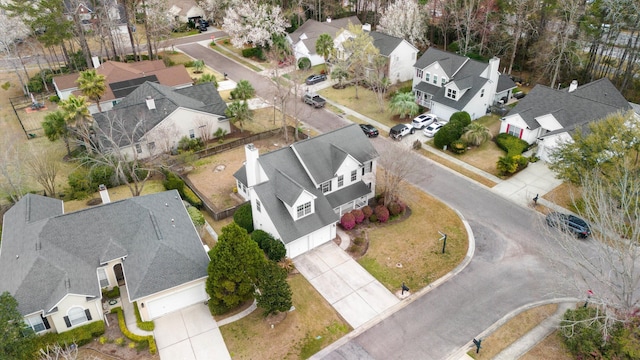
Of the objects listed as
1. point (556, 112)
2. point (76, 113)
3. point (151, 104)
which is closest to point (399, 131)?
point (556, 112)

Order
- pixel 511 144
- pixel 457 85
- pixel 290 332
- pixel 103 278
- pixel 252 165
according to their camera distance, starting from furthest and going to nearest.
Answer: pixel 457 85, pixel 511 144, pixel 252 165, pixel 103 278, pixel 290 332

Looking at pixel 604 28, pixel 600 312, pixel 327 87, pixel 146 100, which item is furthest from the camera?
pixel 327 87

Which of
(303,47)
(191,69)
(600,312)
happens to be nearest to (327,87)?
(303,47)

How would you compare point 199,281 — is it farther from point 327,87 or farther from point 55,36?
point 55,36

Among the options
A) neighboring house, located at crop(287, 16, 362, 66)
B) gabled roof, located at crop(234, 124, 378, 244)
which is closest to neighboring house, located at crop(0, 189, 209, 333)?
gabled roof, located at crop(234, 124, 378, 244)

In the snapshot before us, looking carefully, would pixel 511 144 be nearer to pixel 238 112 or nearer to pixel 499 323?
pixel 499 323

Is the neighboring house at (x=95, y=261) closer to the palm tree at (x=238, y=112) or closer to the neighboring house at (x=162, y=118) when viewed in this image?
the neighboring house at (x=162, y=118)

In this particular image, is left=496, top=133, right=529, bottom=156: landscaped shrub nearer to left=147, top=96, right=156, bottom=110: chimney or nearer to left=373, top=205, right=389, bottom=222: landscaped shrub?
left=373, top=205, right=389, bottom=222: landscaped shrub
